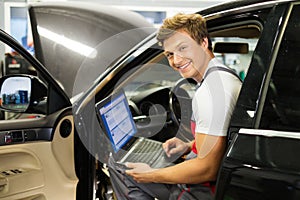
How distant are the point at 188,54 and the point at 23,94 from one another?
0.96 meters

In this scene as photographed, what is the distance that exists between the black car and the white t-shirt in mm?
58

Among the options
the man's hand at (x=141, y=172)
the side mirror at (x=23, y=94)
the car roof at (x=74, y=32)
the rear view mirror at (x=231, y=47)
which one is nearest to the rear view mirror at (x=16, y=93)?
the side mirror at (x=23, y=94)

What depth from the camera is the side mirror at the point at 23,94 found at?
2035mm

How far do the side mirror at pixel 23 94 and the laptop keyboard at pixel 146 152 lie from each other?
52 cm

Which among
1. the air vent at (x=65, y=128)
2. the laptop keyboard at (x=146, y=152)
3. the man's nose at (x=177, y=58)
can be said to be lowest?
the laptop keyboard at (x=146, y=152)

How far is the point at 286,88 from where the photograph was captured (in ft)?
4.13

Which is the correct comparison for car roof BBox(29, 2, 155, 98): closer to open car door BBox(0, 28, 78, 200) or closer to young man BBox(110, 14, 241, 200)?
open car door BBox(0, 28, 78, 200)

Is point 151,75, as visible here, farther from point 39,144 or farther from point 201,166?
point 201,166

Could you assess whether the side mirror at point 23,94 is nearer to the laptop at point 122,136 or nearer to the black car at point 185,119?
the black car at point 185,119

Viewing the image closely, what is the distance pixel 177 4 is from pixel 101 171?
4811 mm

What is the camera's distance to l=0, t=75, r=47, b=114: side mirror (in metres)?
2.04

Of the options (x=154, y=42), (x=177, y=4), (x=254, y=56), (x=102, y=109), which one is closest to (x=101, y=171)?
(x=102, y=109)

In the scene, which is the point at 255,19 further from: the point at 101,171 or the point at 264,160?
the point at 101,171

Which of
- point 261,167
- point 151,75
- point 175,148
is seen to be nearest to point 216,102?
point 261,167
